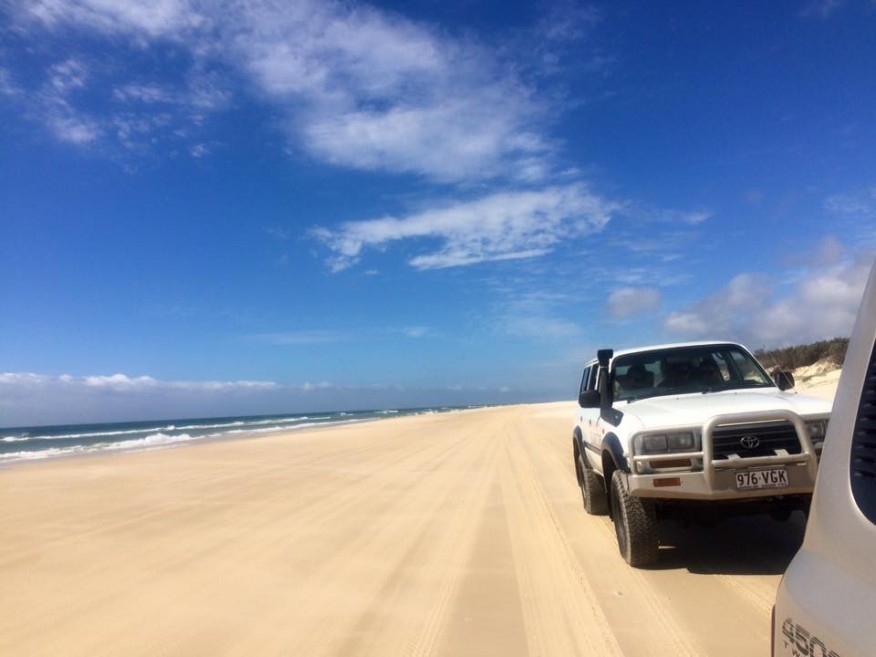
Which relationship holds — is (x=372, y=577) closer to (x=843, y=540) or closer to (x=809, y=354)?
(x=843, y=540)

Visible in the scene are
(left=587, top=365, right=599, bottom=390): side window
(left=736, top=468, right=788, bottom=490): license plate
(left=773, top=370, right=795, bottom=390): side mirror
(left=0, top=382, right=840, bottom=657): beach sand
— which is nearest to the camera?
(left=0, top=382, right=840, bottom=657): beach sand

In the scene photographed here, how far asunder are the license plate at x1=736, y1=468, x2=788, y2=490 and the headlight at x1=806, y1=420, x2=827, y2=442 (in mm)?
384

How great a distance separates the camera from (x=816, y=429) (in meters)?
5.31

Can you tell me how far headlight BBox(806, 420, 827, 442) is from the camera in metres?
5.30

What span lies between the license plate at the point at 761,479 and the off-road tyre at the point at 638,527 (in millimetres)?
813

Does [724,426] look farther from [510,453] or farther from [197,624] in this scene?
[510,453]

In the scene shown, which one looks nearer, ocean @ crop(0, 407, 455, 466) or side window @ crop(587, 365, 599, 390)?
side window @ crop(587, 365, 599, 390)

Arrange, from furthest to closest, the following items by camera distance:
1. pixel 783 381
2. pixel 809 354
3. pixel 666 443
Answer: pixel 809 354 < pixel 783 381 < pixel 666 443

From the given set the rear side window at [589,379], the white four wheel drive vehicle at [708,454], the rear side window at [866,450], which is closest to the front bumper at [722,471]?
the white four wheel drive vehicle at [708,454]

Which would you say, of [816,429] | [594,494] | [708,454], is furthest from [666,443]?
[594,494]

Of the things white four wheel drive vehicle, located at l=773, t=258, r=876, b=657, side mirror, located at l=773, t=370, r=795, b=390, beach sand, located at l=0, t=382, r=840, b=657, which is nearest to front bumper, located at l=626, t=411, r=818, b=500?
beach sand, located at l=0, t=382, r=840, b=657

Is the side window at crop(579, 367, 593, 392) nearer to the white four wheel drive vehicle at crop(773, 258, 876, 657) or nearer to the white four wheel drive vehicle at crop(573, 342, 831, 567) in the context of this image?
the white four wheel drive vehicle at crop(573, 342, 831, 567)

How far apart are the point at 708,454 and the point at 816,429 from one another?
869 mm

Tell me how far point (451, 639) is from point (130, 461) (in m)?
18.4
